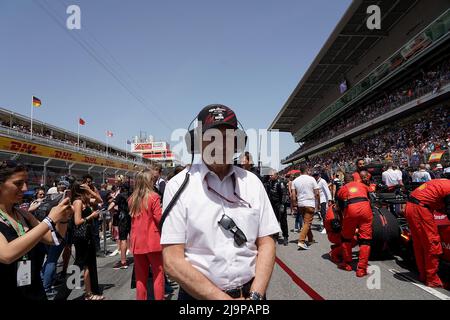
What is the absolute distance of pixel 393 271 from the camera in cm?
489

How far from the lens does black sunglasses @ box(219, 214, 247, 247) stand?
1567mm

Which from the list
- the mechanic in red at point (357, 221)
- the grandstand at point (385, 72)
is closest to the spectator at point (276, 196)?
the mechanic in red at point (357, 221)

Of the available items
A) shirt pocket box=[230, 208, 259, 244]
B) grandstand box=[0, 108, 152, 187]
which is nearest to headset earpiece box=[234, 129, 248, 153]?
shirt pocket box=[230, 208, 259, 244]

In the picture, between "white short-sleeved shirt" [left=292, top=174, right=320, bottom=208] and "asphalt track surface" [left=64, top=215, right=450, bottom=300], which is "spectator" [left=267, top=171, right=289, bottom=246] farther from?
"asphalt track surface" [left=64, top=215, right=450, bottom=300]

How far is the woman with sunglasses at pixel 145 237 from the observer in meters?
3.52

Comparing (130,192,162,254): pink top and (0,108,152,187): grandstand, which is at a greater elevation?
(0,108,152,187): grandstand

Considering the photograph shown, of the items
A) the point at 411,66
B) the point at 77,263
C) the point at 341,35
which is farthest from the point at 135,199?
the point at 341,35

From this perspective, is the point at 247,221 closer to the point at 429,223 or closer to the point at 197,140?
the point at 197,140

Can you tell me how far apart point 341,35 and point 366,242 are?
1032 inches

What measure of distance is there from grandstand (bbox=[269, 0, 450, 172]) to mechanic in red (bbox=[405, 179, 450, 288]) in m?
12.2

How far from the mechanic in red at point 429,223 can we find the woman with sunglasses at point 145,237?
363 centimetres

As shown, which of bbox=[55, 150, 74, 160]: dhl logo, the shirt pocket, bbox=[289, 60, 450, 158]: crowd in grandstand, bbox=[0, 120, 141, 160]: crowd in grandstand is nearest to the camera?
the shirt pocket

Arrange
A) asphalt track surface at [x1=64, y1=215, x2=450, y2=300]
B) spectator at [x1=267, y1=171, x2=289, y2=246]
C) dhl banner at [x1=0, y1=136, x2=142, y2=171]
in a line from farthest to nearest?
1. dhl banner at [x1=0, y1=136, x2=142, y2=171]
2. spectator at [x1=267, y1=171, x2=289, y2=246]
3. asphalt track surface at [x1=64, y1=215, x2=450, y2=300]

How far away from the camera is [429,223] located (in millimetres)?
4090
